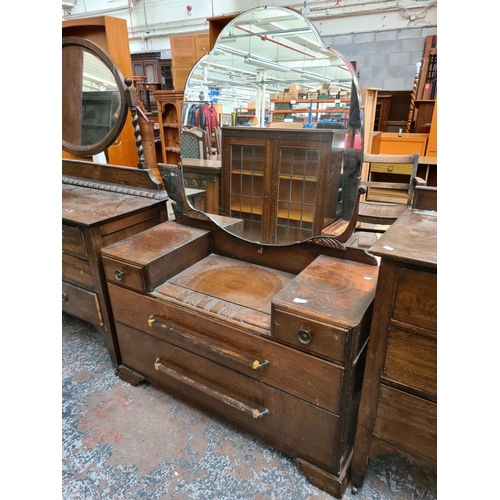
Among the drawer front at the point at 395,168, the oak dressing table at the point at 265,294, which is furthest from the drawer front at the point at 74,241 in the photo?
the drawer front at the point at 395,168

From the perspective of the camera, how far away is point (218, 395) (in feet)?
3.85

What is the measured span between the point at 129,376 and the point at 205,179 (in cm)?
94

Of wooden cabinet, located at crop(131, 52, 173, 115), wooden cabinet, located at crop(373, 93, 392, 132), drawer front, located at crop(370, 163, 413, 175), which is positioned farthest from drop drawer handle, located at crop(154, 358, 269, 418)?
wooden cabinet, located at crop(131, 52, 173, 115)

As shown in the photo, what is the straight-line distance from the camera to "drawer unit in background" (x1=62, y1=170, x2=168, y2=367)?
1.41 m

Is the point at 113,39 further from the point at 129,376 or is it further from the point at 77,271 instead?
the point at 129,376


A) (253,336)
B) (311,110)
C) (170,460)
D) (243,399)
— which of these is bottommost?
(170,460)

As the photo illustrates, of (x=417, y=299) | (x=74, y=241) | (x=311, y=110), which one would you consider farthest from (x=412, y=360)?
(x=74, y=241)

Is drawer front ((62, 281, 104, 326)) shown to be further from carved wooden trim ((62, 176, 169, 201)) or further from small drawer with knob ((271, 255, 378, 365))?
small drawer with knob ((271, 255, 378, 365))

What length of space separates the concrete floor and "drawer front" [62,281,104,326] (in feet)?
1.06

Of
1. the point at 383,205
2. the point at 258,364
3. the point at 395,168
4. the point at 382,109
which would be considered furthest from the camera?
the point at 382,109

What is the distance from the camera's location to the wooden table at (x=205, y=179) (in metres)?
1.39

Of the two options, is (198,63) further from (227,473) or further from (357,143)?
(227,473)

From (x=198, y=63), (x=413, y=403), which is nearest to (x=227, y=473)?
(x=413, y=403)

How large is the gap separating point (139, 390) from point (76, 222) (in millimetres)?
780
